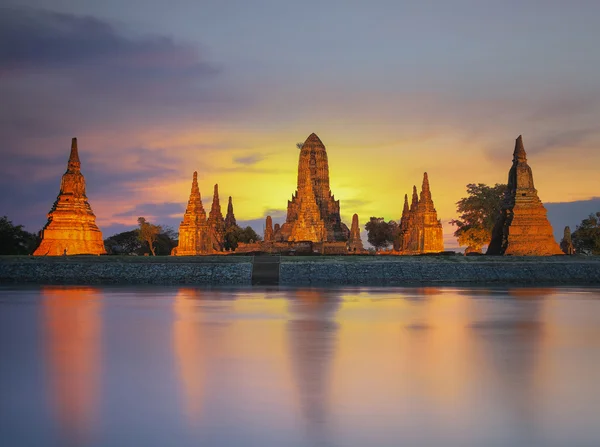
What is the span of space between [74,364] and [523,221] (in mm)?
28883

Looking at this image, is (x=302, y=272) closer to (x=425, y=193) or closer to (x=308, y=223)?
(x=425, y=193)

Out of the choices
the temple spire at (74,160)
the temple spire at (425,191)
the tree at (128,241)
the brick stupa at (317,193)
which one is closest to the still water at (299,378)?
the temple spire at (74,160)

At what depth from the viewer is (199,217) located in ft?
190

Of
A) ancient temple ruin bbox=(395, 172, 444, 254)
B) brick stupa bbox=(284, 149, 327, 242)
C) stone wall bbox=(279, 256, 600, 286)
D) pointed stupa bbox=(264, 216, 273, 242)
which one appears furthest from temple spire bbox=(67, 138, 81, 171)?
pointed stupa bbox=(264, 216, 273, 242)

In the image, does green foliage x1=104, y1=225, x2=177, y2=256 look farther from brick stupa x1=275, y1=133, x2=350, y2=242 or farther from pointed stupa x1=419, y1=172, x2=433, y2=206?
pointed stupa x1=419, y1=172, x2=433, y2=206

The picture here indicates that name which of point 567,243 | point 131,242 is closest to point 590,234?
point 567,243

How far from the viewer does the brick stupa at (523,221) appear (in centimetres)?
3303

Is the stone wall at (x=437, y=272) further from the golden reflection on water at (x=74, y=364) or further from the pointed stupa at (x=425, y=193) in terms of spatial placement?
the pointed stupa at (x=425, y=193)

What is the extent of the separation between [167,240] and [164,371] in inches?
3360

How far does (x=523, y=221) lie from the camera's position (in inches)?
1320

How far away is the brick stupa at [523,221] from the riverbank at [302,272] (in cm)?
699

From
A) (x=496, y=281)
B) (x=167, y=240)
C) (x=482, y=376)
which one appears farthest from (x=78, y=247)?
(x=167, y=240)

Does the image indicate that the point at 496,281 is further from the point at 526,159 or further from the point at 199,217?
the point at 199,217

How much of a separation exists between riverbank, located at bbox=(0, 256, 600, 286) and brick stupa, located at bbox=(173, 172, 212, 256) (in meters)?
31.4
